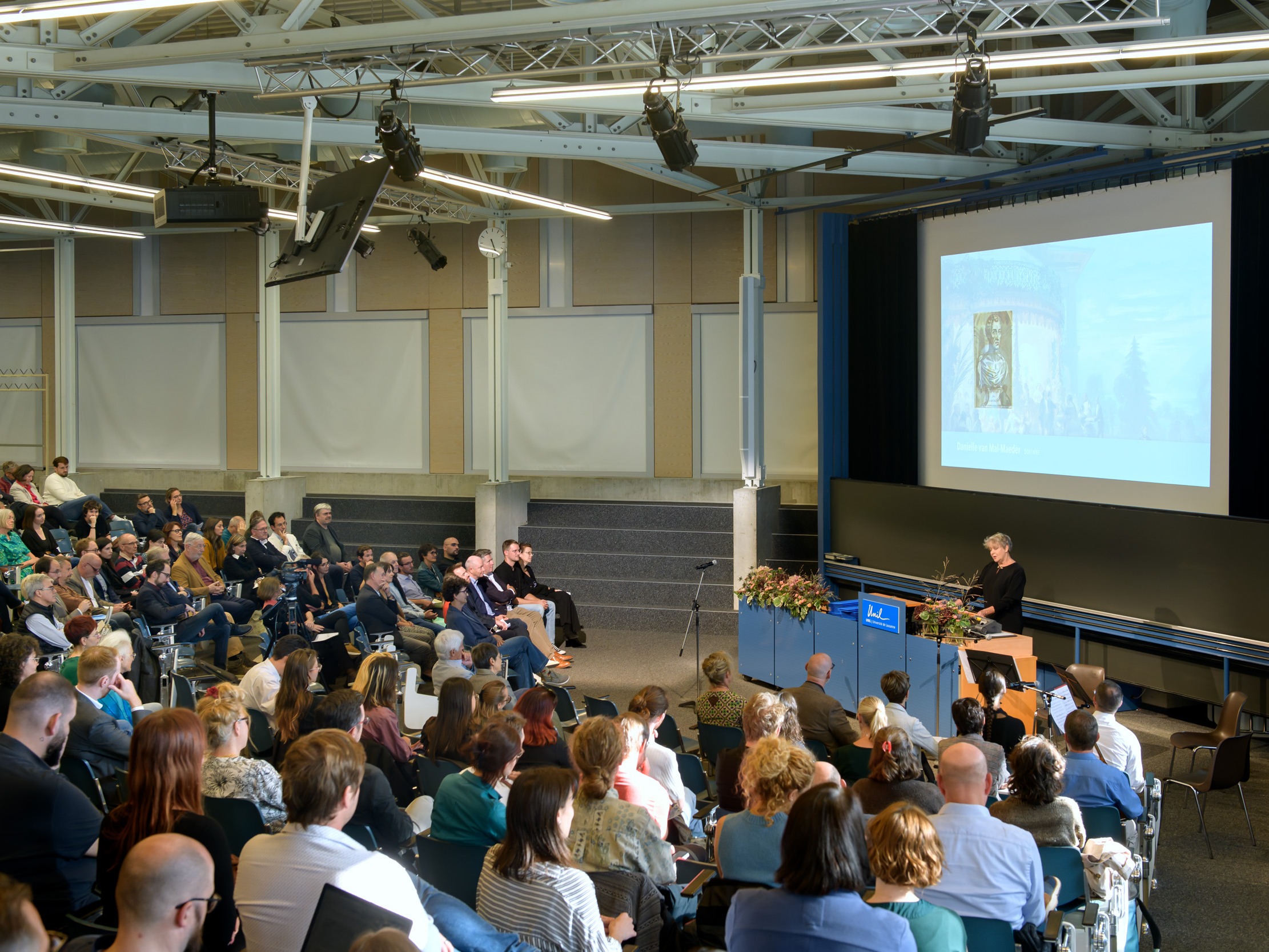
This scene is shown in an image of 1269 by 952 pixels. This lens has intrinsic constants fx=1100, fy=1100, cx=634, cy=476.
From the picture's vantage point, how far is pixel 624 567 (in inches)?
493

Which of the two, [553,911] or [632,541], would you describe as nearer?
[553,911]

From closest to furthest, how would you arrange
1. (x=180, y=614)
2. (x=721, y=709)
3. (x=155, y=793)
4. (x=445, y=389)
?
(x=155, y=793) < (x=721, y=709) < (x=180, y=614) < (x=445, y=389)

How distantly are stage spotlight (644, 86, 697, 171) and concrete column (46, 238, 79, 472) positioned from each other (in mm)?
10819

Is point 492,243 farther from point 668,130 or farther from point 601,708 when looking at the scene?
point 601,708

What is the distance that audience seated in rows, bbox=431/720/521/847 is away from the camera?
11.6 ft

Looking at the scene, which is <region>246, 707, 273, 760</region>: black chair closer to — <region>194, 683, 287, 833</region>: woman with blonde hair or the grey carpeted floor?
<region>194, 683, 287, 833</region>: woman with blonde hair

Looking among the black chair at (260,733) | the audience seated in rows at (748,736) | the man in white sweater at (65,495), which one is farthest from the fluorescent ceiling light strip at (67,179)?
the audience seated in rows at (748,736)

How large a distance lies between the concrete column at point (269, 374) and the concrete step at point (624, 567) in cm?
356

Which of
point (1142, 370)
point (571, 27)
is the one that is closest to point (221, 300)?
point (571, 27)

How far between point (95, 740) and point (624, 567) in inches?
321

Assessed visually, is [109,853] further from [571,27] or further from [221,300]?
[221,300]

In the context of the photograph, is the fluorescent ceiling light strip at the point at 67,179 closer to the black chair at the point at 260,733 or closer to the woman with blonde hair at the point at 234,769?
the black chair at the point at 260,733

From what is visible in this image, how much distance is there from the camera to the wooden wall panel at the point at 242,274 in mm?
15414

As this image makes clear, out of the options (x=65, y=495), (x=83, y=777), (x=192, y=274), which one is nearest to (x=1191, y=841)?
(x=83, y=777)
